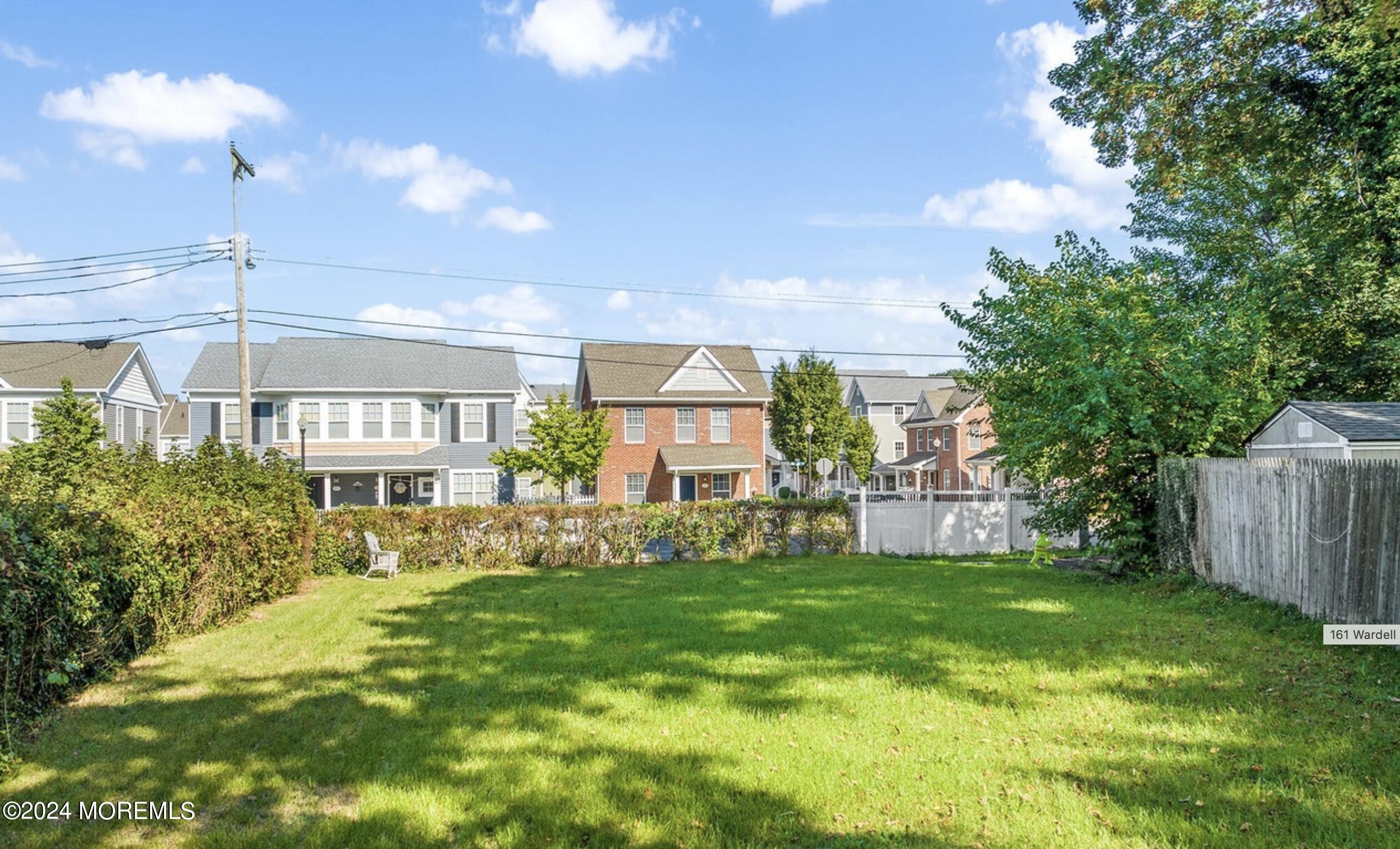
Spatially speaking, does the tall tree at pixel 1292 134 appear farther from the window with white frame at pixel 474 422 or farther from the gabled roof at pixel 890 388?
the gabled roof at pixel 890 388

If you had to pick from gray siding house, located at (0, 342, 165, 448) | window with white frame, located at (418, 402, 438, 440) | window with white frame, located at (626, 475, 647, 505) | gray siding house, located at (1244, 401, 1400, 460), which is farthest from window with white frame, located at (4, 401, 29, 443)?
gray siding house, located at (1244, 401, 1400, 460)

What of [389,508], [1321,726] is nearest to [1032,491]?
[1321,726]

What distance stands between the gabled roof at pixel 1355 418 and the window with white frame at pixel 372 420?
1137 inches

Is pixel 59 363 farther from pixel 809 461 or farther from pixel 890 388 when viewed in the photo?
pixel 890 388

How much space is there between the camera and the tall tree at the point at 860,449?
166 ft

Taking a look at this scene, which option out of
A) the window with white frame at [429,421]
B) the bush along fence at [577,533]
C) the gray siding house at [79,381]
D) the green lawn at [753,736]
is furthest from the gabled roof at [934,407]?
the gray siding house at [79,381]

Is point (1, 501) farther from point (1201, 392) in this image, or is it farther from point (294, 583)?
point (1201, 392)

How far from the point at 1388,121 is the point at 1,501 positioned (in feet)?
65.2

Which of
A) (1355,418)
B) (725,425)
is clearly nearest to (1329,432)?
(1355,418)

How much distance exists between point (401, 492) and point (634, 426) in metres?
10.1

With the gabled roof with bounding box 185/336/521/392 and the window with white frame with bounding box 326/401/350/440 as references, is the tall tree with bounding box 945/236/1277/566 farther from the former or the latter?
the window with white frame with bounding box 326/401/350/440

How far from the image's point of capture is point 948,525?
2025 centimetres

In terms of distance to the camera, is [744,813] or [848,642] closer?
[744,813]

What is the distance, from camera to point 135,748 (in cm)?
536
